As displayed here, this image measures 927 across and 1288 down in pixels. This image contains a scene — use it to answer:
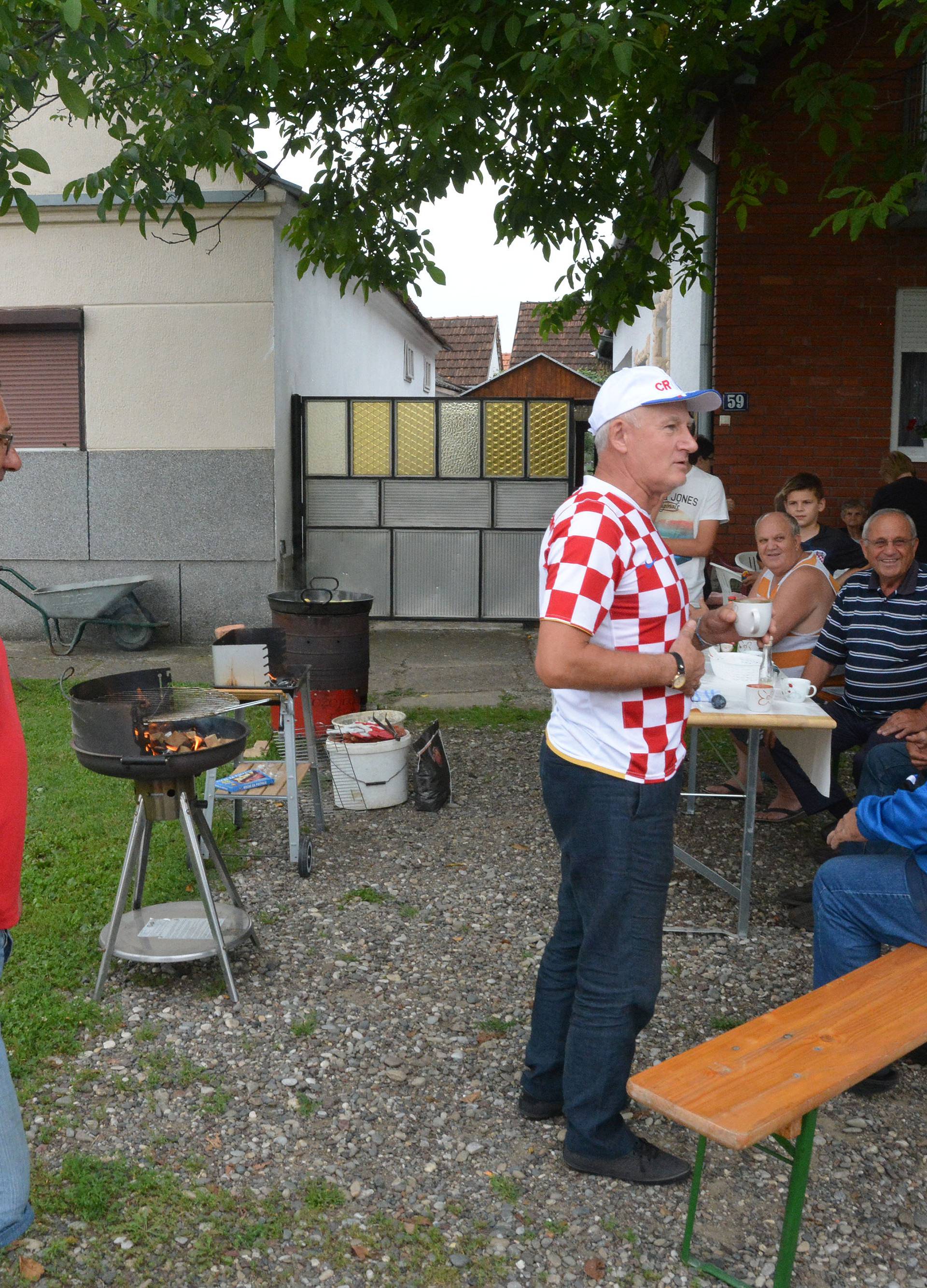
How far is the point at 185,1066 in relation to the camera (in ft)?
11.6

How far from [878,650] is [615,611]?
8.90ft

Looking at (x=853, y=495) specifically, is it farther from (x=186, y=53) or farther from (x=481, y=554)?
(x=186, y=53)

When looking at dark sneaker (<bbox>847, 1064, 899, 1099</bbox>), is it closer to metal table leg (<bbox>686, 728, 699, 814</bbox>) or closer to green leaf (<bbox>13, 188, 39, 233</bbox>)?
metal table leg (<bbox>686, 728, 699, 814</bbox>)

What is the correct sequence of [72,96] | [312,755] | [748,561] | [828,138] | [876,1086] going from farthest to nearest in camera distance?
[748,561], [828,138], [312,755], [72,96], [876,1086]

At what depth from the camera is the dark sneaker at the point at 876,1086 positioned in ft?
11.2

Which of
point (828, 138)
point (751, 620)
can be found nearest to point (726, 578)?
point (828, 138)

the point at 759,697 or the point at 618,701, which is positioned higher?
the point at 618,701

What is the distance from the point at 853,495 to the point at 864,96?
3.56 m

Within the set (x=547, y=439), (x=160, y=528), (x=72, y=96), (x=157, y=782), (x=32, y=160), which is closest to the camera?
(x=157, y=782)

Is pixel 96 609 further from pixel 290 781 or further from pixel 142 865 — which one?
pixel 142 865

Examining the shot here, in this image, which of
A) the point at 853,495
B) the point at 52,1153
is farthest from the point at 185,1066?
the point at 853,495

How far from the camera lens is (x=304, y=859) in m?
5.12

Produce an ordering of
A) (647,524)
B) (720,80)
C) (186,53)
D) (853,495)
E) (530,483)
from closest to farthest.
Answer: (647,524)
(186,53)
(720,80)
(853,495)
(530,483)

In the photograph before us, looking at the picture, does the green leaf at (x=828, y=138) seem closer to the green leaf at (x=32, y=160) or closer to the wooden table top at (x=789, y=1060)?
the green leaf at (x=32, y=160)
